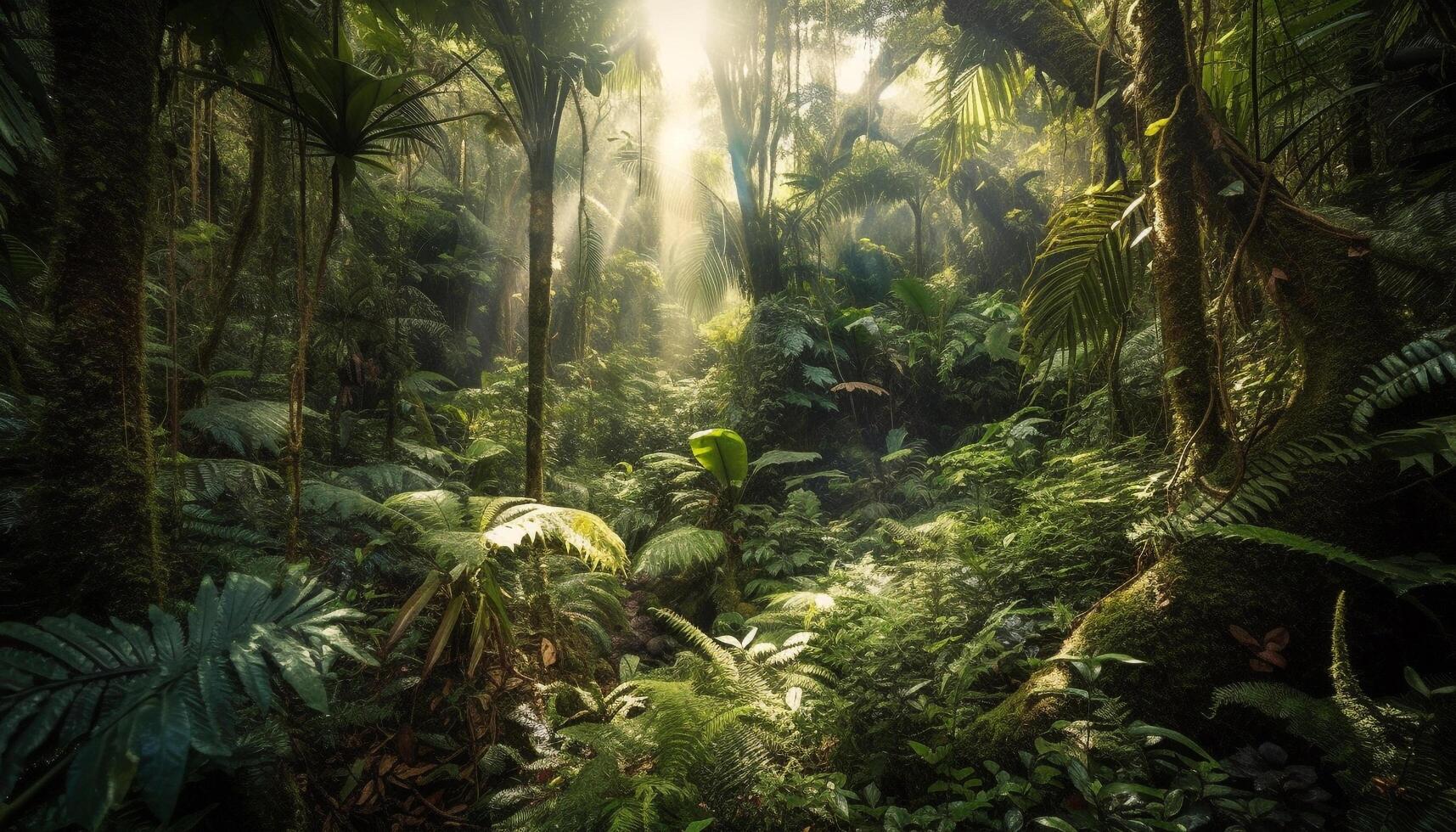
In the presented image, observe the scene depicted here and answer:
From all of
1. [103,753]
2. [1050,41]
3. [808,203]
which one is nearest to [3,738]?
[103,753]

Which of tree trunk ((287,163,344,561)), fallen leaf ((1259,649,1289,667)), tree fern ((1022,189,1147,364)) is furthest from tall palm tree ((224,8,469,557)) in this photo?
fallen leaf ((1259,649,1289,667))

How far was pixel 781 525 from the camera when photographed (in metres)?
4.71

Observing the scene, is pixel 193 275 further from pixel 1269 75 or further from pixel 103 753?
pixel 1269 75

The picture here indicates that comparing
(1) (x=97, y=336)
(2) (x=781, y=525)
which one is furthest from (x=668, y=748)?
(2) (x=781, y=525)

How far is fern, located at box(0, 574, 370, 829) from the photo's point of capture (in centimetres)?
85

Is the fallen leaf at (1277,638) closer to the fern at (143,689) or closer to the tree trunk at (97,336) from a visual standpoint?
the fern at (143,689)

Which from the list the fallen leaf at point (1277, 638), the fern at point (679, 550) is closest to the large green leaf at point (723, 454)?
the fern at point (679, 550)

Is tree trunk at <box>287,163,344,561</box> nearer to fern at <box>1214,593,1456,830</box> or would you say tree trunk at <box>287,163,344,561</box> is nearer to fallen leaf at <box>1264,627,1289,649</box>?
fern at <box>1214,593,1456,830</box>

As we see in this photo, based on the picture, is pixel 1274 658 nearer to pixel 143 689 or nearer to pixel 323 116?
pixel 143 689

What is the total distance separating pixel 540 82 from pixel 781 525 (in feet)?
11.7

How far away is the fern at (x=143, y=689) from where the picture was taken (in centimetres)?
85

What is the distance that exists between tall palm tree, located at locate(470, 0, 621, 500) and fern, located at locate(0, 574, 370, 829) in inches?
88.4

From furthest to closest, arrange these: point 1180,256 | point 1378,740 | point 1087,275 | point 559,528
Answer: point 559,528
point 1087,275
point 1180,256
point 1378,740

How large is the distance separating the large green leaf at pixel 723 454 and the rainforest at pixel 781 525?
12 cm
